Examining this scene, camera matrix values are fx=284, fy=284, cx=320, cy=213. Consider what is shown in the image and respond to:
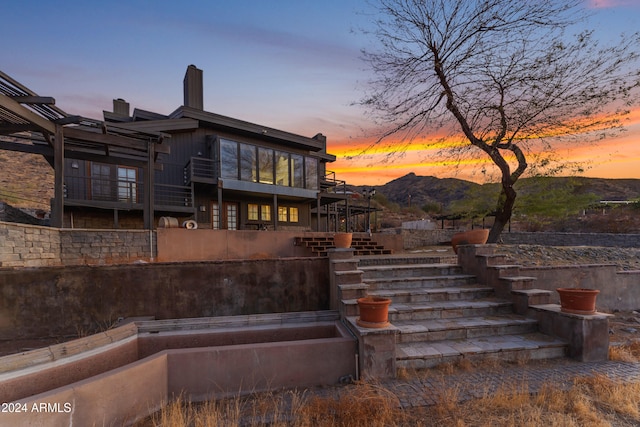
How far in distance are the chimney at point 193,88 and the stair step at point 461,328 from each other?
15818 mm

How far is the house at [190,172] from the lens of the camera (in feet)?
35.4

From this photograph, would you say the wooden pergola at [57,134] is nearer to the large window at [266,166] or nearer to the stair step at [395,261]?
the large window at [266,166]


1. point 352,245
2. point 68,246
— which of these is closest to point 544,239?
point 352,245

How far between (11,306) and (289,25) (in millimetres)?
10237

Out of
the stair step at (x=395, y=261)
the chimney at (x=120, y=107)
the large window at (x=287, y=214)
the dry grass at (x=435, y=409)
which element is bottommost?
the dry grass at (x=435, y=409)

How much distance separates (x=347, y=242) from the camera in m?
7.52

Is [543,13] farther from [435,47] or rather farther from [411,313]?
[411,313]

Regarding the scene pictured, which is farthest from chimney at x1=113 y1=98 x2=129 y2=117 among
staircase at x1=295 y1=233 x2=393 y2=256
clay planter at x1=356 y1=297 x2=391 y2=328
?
clay planter at x1=356 y1=297 x2=391 y2=328

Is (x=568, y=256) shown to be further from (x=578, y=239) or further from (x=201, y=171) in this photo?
(x=201, y=171)

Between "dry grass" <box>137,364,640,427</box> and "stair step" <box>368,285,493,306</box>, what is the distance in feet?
6.85

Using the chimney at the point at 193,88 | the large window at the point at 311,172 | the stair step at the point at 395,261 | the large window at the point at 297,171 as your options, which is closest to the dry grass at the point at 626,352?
the stair step at the point at 395,261

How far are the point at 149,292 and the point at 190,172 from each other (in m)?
9.84

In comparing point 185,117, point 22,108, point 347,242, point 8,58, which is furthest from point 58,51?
point 347,242

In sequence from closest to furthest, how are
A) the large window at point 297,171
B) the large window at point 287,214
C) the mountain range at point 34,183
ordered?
the mountain range at point 34,183 → the large window at point 297,171 → the large window at point 287,214
